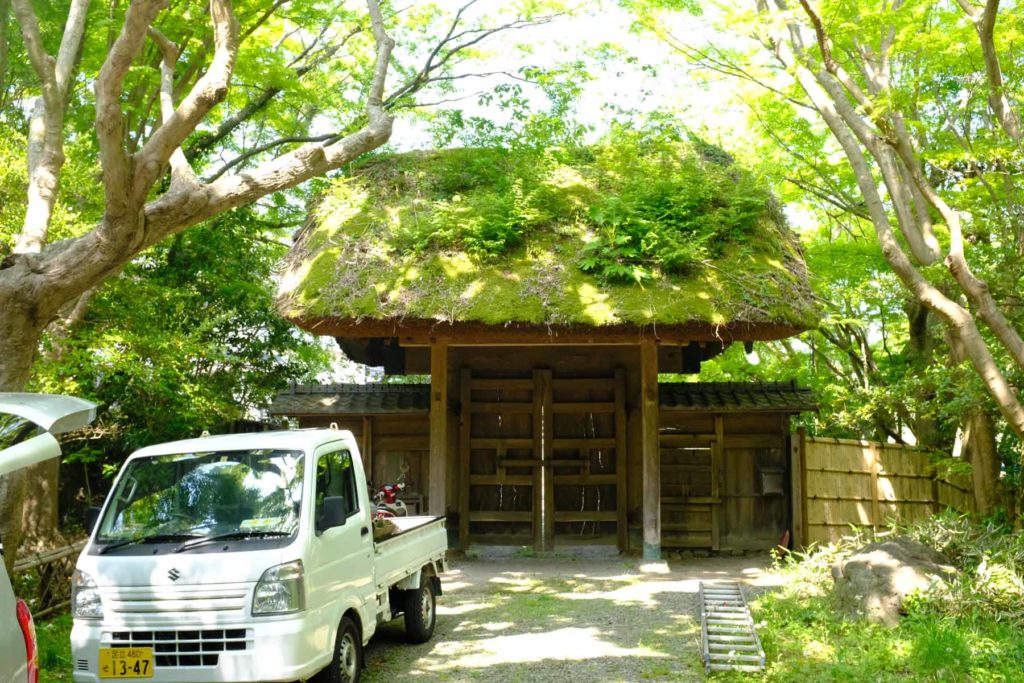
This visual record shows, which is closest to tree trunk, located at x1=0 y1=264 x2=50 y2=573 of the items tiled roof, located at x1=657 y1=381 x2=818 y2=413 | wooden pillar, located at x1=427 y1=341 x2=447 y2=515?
wooden pillar, located at x1=427 y1=341 x2=447 y2=515

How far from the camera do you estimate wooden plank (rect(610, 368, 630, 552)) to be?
42.7 ft

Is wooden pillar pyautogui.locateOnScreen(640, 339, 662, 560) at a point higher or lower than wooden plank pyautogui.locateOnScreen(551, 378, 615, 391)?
lower

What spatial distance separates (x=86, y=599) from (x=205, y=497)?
0.93 m

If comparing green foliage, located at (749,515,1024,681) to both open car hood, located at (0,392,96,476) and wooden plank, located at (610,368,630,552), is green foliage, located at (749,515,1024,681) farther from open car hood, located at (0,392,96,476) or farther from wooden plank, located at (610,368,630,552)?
open car hood, located at (0,392,96,476)

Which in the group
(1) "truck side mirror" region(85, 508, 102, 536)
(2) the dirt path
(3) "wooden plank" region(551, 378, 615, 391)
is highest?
(3) "wooden plank" region(551, 378, 615, 391)

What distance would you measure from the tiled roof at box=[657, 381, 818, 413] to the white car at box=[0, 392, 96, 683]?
9507mm

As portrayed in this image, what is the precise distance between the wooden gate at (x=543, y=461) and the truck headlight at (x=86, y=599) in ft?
25.4

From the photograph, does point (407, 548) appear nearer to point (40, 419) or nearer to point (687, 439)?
point (40, 419)

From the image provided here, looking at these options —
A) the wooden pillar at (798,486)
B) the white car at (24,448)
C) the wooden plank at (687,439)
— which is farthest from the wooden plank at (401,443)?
the white car at (24,448)

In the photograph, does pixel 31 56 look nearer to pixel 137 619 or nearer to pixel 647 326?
pixel 137 619

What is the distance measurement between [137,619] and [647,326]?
23.4ft

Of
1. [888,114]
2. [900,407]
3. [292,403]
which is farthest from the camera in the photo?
[900,407]

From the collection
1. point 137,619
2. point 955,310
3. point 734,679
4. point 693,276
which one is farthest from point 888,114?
point 137,619

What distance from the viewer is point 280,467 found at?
625 cm
